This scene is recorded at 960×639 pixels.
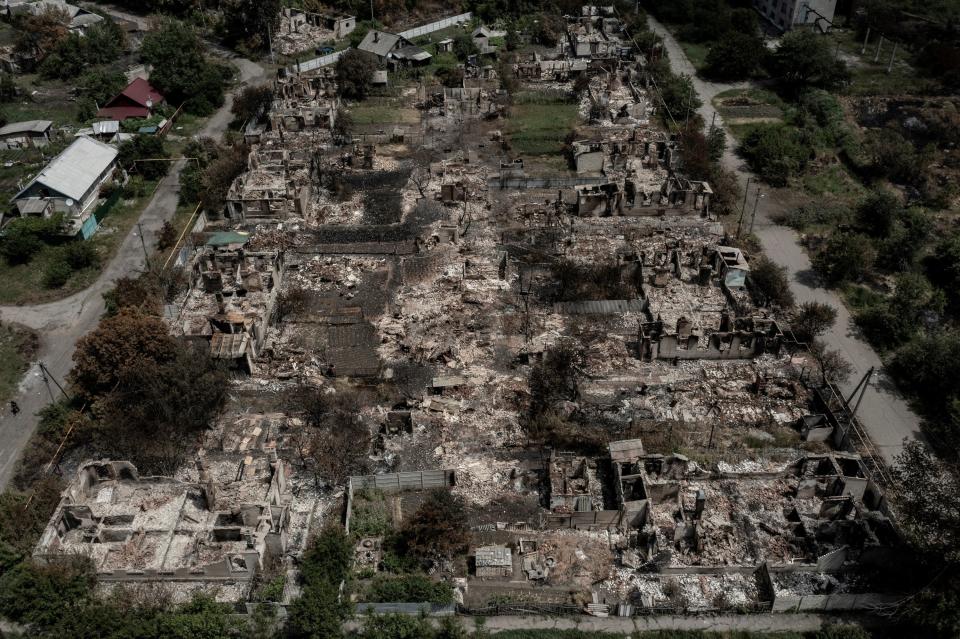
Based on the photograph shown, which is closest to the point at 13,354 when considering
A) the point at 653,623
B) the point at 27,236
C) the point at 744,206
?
the point at 27,236

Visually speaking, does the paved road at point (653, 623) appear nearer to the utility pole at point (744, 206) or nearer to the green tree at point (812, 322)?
the green tree at point (812, 322)

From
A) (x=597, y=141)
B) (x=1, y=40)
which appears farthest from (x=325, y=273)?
(x=1, y=40)

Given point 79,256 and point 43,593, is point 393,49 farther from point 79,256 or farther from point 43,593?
point 43,593

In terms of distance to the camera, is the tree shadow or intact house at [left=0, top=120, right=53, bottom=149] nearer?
the tree shadow

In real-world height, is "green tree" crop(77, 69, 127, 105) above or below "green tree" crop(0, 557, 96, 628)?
above

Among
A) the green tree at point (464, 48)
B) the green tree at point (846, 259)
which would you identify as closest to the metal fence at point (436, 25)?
the green tree at point (464, 48)

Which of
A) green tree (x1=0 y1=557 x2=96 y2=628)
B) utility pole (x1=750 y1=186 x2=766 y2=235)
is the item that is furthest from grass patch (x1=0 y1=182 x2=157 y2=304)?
utility pole (x1=750 y1=186 x2=766 y2=235)

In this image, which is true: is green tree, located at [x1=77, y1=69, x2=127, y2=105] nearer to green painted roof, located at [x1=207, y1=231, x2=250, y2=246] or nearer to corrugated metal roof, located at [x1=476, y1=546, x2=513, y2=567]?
green painted roof, located at [x1=207, y1=231, x2=250, y2=246]
